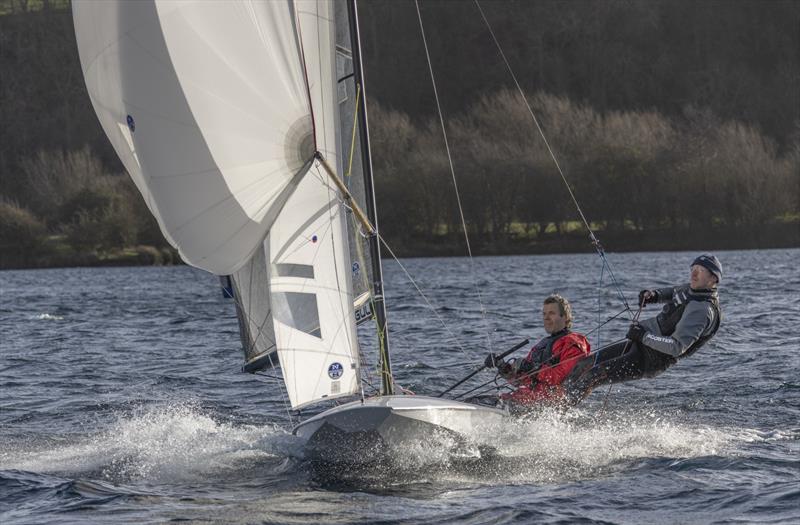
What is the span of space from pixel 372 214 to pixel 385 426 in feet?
6.63

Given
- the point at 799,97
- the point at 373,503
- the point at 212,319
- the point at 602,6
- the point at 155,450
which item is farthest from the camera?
the point at 602,6

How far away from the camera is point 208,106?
10.2m

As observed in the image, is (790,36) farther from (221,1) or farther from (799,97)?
(221,1)

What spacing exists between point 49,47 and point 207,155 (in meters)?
90.4

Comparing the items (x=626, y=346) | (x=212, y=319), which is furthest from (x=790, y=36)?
(x=626, y=346)

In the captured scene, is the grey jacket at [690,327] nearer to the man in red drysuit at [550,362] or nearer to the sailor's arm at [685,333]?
the sailor's arm at [685,333]

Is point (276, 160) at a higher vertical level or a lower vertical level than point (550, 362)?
higher

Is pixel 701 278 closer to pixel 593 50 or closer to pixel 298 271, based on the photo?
pixel 298 271

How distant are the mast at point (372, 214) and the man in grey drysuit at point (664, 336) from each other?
6.90 feet

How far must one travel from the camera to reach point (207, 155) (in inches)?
403

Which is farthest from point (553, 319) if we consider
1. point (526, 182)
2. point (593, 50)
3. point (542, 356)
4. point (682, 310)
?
point (593, 50)

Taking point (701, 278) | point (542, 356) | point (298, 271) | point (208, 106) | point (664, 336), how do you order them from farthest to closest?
point (542, 356) → point (664, 336) → point (701, 278) → point (298, 271) → point (208, 106)

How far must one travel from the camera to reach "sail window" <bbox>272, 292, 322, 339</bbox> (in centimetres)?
1085

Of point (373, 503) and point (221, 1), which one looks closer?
point (373, 503)
